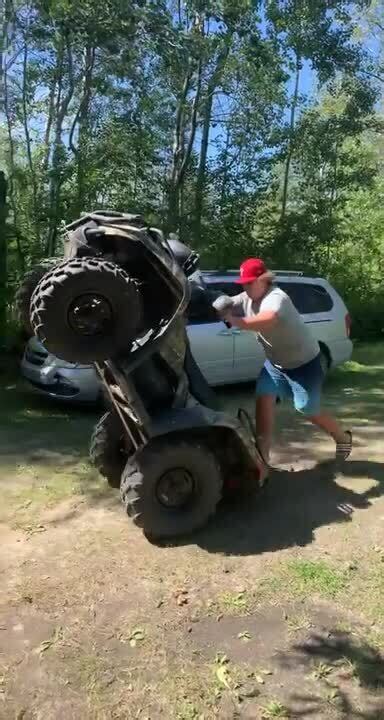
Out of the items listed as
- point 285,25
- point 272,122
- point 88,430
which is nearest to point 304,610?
point 88,430

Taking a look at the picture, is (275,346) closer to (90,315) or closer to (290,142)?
(90,315)

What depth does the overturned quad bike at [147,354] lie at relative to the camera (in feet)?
11.7

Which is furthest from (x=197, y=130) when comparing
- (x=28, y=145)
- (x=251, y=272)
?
(x=251, y=272)

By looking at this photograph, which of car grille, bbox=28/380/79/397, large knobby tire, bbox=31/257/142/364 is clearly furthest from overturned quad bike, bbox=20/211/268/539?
car grille, bbox=28/380/79/397

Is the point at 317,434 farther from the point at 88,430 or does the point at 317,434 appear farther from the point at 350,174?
the point at 350,174

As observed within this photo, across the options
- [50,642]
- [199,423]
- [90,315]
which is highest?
[90,315]

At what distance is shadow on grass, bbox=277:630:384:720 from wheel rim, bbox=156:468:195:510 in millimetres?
1227

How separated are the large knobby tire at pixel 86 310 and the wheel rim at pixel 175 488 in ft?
3.00

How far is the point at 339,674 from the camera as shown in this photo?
2975mm

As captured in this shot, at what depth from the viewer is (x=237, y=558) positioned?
3957mm

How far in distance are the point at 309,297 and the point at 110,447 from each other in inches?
219

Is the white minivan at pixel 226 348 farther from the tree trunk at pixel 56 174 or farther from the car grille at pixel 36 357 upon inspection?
the tree trunk at pixel 56 174

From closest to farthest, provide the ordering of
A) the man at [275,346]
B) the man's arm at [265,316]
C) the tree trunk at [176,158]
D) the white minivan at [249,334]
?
the man's arm at [265,316], the man at [275,346], the white minivan at [249,334], the tree trunk at [176,158]

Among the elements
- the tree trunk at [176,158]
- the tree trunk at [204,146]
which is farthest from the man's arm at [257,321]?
the tree trunk at [204,146]
